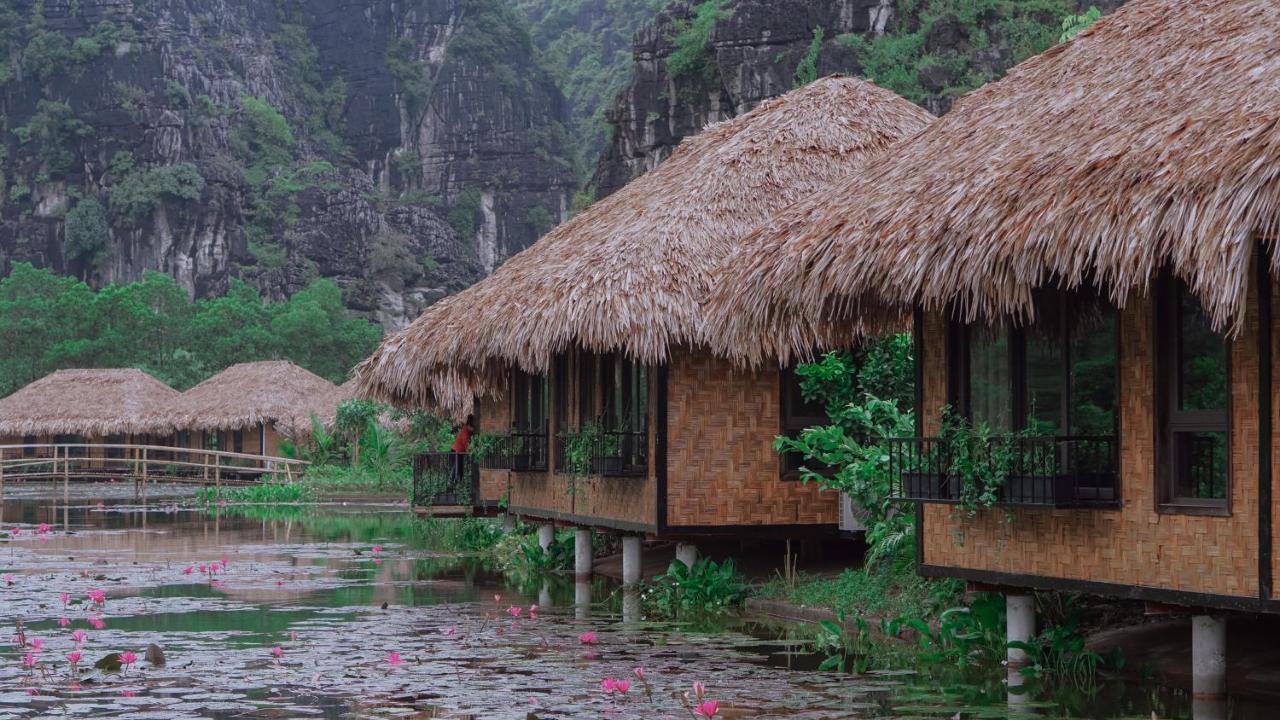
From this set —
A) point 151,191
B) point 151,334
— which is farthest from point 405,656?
point 151,191

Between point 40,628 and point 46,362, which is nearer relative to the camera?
point 40,628

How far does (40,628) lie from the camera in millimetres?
12922

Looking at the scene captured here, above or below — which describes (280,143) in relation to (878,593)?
above

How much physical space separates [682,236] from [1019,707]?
22.9 feet

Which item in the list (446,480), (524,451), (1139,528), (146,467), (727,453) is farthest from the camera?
(146,467)

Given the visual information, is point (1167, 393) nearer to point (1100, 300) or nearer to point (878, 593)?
point (1100, 300)

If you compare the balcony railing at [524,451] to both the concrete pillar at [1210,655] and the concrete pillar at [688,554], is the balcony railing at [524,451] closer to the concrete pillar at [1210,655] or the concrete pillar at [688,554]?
the concrete pillar at [688,554]

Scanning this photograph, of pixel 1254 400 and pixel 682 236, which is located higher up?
pixel 682 236

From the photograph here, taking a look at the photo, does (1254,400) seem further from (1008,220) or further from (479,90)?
(479,90)

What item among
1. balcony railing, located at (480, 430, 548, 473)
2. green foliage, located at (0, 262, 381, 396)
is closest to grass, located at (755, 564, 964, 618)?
balcony railing, located at (480, 430, 548, 473)

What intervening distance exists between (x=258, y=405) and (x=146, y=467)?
10.8 ft

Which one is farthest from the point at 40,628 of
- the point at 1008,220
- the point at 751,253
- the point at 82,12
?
the point at 82,12

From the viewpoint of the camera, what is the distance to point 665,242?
1500cm

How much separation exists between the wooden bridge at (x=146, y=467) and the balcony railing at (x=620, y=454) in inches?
1034
